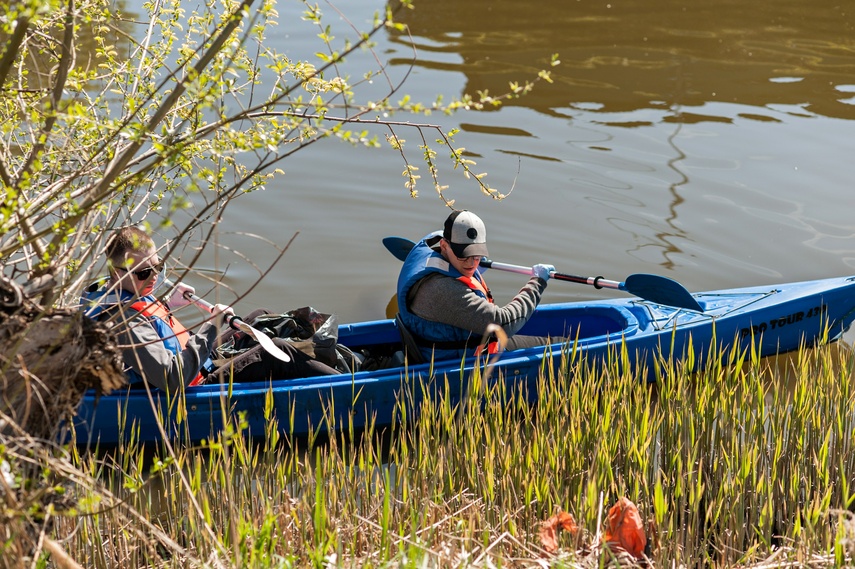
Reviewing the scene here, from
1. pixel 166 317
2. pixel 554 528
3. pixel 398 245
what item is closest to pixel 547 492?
pixel 554 528

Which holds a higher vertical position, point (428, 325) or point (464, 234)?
point (464, 234)

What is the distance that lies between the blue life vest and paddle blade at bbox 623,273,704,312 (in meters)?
0.98

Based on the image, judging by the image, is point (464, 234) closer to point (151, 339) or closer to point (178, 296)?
point (178, 296)

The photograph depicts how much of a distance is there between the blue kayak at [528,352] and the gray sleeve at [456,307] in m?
0.22

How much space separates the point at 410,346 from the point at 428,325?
161 mm

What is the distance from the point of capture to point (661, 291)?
5910 millimetres

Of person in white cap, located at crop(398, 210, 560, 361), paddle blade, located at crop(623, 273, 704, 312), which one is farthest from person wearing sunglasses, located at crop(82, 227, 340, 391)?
paddle blade, located at crop(623, 273, 704, 312)

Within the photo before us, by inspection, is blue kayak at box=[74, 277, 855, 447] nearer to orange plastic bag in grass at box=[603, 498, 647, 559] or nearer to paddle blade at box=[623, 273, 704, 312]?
paddle blade at box=[623, 273, 704, 312]

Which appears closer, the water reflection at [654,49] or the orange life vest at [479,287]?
the orange life vest at [479,287]

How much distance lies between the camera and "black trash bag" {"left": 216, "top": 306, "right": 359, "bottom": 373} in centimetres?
543

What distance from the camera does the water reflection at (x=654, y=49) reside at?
1110 centimetres

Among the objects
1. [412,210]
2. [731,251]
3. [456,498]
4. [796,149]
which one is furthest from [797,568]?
[796,149]

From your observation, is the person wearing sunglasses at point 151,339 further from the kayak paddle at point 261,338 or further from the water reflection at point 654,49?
the water reflection at point 654,49

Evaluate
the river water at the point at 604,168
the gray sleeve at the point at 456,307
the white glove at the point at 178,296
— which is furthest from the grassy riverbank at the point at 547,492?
the river water at the point at 604,168
